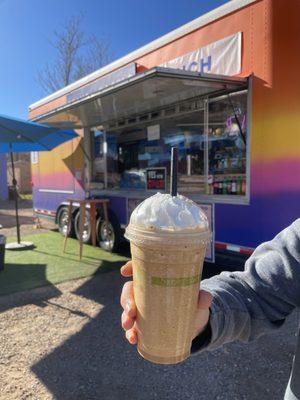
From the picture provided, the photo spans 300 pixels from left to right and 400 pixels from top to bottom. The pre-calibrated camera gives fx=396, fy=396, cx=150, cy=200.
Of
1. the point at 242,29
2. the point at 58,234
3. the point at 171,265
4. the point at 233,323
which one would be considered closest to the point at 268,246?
the point at 233,323

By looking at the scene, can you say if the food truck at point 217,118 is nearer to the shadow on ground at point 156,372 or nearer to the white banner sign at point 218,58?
the white banner sign at point 218,58

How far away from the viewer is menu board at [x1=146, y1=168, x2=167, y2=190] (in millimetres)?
5965

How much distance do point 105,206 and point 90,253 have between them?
92 centimetres

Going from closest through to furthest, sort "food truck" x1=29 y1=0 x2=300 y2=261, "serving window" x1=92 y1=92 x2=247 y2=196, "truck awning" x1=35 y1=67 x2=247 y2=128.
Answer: "food truck" x1=29 y1=0 x2=300 y2=261, "truck awning" x1=35 y1=67 x2=247 y2=128, "serving window" x1=92 y1=92 x2=247 y2=196

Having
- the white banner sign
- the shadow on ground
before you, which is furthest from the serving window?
the shadow on ground

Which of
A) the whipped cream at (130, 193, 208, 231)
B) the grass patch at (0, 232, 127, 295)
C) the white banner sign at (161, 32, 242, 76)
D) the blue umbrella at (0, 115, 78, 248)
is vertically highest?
the white banner sign at (161, 32, 242, 76)

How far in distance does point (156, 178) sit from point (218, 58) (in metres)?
2.07

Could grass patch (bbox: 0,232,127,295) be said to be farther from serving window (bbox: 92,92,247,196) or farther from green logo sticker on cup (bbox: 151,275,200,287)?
green logo sticker on cup (bbox: 151,275,200,287)

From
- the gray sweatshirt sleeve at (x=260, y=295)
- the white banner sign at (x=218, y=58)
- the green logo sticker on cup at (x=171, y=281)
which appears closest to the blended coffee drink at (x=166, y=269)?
the green logo sticker on cup at (x=171, y=281)

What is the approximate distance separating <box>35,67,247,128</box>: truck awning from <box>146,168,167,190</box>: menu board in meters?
0.92

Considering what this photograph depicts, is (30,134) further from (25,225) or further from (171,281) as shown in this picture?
(171,281)

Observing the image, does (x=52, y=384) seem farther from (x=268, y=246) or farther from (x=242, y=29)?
(x=242, y=29)

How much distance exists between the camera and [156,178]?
19.9 feet

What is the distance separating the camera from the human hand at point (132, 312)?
3.53ft
